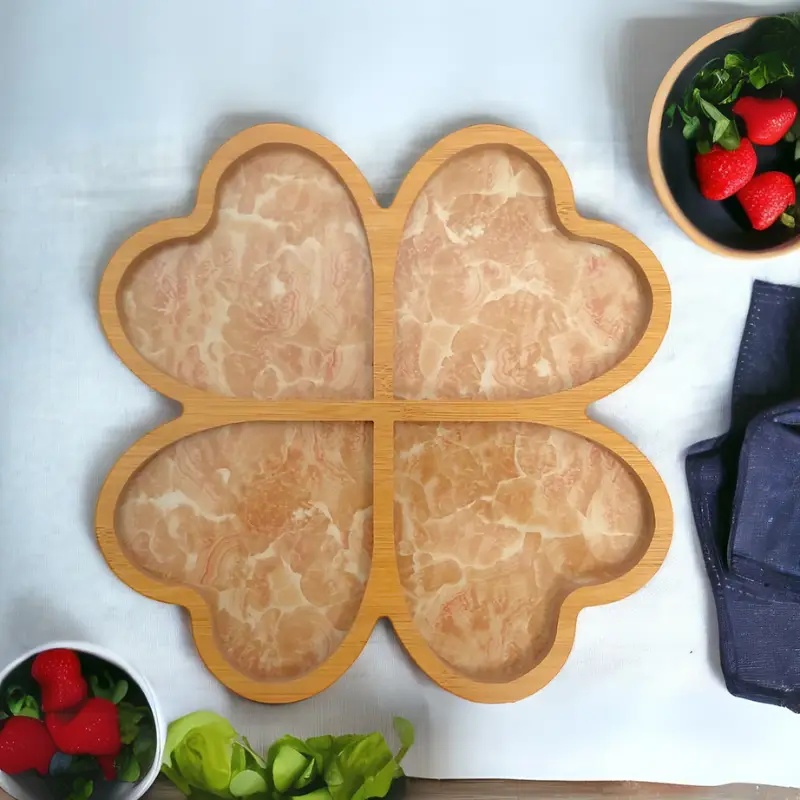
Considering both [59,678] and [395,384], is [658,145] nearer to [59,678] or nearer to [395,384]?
[395,384]

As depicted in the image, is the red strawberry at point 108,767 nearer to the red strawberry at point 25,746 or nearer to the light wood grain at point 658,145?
the red strawberry at point 25,746

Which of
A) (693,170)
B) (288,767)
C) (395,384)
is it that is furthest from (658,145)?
(288,767)

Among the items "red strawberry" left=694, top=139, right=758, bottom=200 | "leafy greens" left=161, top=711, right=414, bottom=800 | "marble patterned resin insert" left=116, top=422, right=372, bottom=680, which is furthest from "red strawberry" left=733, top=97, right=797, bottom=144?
"leafy greens" left=161, top=711, right=414, bottom=800

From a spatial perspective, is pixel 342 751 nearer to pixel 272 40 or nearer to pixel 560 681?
pixel 560 681

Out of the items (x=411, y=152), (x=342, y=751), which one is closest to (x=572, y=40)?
(x=411, y=152)

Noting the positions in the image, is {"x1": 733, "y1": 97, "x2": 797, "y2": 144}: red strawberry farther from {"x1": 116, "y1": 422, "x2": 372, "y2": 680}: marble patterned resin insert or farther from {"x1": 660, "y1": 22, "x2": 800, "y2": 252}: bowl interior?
{"x1": 116, "y1": 422, "x2": 372, "y2": 680}: marble patterned resin insert

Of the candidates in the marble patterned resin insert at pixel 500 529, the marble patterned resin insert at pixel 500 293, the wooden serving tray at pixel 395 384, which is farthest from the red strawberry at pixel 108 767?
the marble patterned resin insert at pixel 500 293
